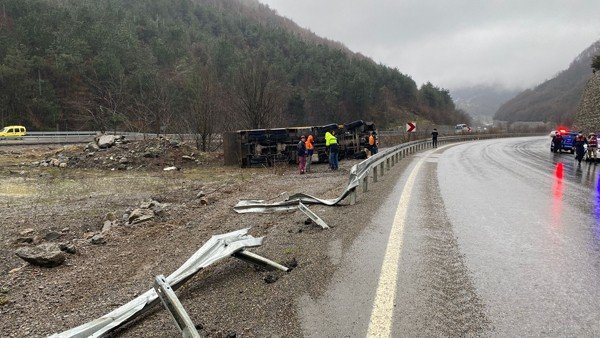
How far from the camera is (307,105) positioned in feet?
238

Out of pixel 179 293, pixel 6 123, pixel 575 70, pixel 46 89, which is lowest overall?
pixel 179 293

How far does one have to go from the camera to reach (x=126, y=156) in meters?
23.1

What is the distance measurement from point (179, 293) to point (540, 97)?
214 m

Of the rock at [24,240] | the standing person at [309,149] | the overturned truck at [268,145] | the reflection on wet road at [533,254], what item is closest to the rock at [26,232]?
the rock at [24,240]

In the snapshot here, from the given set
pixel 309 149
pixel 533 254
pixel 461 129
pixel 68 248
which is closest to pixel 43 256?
pixel 68 248

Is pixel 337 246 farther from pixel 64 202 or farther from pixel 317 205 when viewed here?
pixel 64 202

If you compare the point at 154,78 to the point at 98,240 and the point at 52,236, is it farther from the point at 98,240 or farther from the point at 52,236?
the point at 98,240

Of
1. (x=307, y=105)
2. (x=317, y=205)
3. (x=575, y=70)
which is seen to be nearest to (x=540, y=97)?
(x=575, y=70)

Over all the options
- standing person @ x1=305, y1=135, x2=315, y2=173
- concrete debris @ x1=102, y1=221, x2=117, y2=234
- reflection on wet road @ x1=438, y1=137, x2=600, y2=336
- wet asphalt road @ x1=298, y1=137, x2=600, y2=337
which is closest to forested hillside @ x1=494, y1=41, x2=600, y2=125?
standing person @ x1=305, y1=135, x2=315, y2=173

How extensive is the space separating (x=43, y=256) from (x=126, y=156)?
17843mm

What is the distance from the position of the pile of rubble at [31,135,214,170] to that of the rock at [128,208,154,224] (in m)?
12.3

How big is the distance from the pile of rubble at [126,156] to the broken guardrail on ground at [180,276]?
17.6 meters

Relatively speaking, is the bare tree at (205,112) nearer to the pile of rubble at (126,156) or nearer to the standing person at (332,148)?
the pile of rubble at (126,156)

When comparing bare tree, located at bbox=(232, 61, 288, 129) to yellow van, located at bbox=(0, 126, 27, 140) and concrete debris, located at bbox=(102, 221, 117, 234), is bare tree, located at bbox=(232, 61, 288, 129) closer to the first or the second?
concrete debris, located at bbox=(102, 221, 117, 234)
